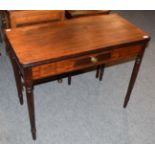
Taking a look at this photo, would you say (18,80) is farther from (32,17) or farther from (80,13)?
(80,13)

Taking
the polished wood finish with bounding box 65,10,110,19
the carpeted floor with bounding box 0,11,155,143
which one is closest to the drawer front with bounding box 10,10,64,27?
the polished wood finish with bounding box 65,10,110,19

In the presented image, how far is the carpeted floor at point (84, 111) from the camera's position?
161 cm

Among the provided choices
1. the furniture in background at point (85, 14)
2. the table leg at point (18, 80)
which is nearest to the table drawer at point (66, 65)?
the table leg at point (18, 80)

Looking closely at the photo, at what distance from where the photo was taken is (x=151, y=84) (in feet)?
7.11

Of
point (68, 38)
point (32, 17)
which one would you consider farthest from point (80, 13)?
point (68, 38)

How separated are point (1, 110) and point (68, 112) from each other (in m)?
0.57

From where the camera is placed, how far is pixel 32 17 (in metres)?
2.00

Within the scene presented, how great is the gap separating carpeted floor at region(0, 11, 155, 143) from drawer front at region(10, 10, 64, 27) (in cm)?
53

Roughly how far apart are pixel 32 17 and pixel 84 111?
1032 millimetres

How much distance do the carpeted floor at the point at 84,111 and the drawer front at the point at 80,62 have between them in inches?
23.9

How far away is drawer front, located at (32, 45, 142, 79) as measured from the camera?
1.17 metres

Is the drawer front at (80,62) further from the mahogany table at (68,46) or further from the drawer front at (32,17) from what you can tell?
the drawer front at (32,17)
